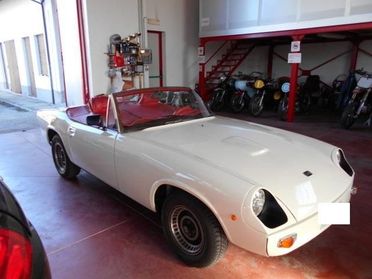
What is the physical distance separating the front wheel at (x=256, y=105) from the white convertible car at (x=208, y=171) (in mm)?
5014

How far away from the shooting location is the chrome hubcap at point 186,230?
2010mm

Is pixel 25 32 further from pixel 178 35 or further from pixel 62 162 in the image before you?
pixel 62 162

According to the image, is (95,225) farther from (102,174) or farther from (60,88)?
(60,88)

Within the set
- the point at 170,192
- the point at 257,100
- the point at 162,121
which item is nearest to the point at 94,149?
the point at 162,121

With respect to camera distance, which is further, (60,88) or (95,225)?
(60,88)

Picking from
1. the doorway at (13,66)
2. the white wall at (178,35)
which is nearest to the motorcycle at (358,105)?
the white wall at (178,35)

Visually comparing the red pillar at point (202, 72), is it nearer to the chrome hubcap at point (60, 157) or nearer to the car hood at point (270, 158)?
the chrome hubcap at point (60, 157)

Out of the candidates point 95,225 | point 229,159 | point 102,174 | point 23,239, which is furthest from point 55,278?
point 229,159

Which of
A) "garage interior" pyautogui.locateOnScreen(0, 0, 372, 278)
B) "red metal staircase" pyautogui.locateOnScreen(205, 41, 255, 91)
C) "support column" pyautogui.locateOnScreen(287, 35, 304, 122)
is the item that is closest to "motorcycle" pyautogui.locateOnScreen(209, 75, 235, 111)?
"red metal staircase" pyautogui.locateOnScreen(205, 41, 255, 91)

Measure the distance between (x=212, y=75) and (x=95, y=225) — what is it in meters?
8.12

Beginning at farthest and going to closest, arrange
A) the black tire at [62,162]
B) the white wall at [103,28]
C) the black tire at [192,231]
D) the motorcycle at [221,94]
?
the motorcycle at [221,94]
the white wall at [103,28]
the black tire at [62,162]
the black tire at [192,231]

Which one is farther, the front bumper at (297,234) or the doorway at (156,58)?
the doorway at (156,58)

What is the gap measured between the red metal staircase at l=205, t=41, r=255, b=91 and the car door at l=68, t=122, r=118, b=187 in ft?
23.4

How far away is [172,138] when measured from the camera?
7.63 feet
